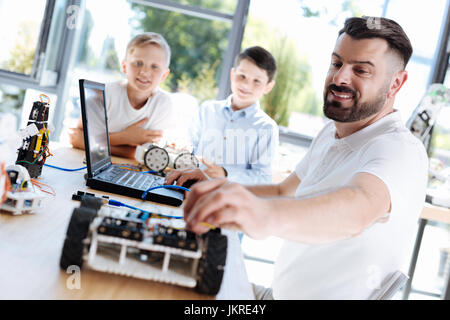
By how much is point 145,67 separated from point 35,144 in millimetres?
1246

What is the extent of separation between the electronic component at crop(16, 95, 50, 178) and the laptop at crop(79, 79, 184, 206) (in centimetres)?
13

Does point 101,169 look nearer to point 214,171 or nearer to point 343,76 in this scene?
point 214,171

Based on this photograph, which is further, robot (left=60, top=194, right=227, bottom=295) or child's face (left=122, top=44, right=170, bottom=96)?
child's face (left=122, top=44, right=170, bottom=96)

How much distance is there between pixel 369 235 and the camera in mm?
1124

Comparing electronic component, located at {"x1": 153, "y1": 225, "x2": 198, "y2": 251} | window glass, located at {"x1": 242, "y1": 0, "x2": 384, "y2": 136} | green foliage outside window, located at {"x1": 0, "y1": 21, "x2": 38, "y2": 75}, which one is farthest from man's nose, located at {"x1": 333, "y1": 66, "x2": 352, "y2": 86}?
green foliage outside window, located at {"x1": 0, "y1": 21, "x2": 38, "y2": 75}

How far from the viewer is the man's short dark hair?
126 centimetres

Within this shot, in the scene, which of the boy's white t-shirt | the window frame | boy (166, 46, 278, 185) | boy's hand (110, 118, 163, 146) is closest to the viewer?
boy's hand (110, 118, 163, 146)

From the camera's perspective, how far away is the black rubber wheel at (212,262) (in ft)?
2.44

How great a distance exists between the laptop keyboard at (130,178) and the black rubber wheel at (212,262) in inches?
27.6

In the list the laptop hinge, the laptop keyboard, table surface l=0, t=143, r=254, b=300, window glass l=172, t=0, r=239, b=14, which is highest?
window glass l=172, t=0, r=239, b=14

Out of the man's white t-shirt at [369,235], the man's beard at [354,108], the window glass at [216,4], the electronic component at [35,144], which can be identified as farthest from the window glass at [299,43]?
the electronic component at [35,144]

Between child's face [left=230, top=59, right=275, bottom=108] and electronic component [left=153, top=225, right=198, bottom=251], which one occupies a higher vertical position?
child's face [left=230, top=59, right=275, bottom=108]

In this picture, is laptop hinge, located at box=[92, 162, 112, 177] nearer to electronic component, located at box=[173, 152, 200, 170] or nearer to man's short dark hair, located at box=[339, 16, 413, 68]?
electronic component, located at box=[173, 152, 200, 170]

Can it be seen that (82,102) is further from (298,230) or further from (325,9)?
(325,9)
